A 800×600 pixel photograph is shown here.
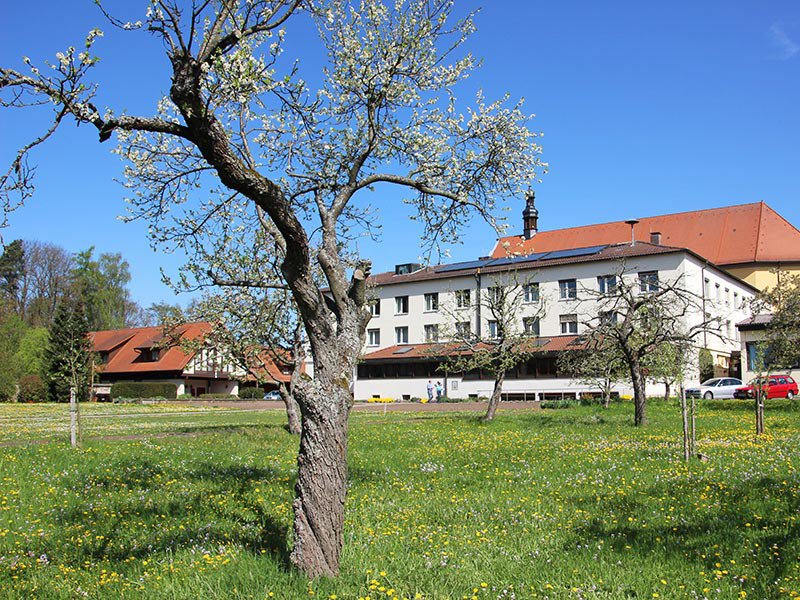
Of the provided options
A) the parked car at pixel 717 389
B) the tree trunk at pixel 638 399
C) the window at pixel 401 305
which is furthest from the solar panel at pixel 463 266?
the tree trunk at pixel 638 399

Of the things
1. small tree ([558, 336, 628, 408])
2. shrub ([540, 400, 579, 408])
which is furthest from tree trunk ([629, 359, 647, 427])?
shrub ([540, 400, 579, 408])

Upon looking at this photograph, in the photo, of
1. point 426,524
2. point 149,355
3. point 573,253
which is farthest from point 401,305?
point 426,524

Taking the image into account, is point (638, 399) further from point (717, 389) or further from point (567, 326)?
point (567, 326)

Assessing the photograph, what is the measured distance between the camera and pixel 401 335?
6431 centimetres

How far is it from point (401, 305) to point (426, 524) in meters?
56.1

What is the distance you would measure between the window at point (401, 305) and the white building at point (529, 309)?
0.31 feet

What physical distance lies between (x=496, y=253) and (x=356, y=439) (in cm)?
5127

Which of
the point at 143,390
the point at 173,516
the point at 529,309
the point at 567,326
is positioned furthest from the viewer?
the point at 143,390

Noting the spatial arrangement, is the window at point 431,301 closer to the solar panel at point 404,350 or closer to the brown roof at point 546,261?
the brown roof at point 546,261

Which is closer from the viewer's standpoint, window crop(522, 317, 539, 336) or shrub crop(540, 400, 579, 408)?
window crop(522, 317, 539, 336)

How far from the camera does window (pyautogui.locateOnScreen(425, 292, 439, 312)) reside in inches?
2422

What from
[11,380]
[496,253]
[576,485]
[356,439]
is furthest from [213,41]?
[496,253]

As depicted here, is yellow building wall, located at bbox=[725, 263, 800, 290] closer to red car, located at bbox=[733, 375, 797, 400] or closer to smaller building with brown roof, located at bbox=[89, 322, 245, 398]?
red car, located at bbox=[733, 375, 797, 400]

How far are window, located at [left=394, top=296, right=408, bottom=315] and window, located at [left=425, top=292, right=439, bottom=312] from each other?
8.08 feet
